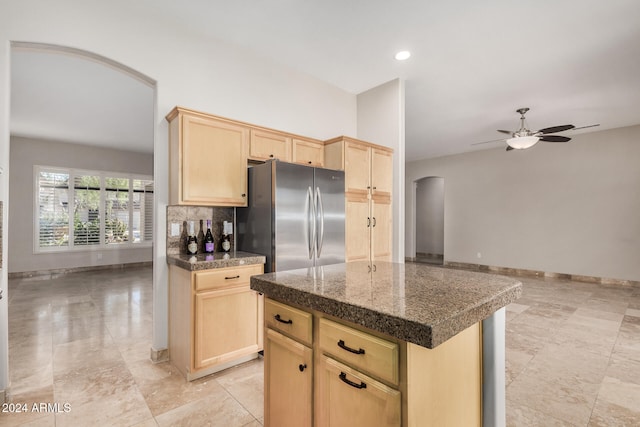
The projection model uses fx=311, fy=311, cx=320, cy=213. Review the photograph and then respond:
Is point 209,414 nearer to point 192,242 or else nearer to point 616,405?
point 192,242

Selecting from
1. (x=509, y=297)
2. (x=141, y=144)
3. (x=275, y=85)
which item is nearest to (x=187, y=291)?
(x=509, y=297)

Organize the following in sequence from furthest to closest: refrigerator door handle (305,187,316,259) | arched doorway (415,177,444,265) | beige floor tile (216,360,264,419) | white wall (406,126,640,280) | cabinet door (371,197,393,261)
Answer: arched doorway (415,177,444,265) → white wall (406,126,640,280) → cabinet door (371,197,393,261) → refrigerator door handle (305,187,316,259) → beige floor tile (216,360,264,419)

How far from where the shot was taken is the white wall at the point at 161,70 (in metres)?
2.18

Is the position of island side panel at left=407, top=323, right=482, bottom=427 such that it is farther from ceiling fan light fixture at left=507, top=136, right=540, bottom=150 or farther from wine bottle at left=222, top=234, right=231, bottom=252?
ceiling fan light fixture at left=507, top=136, right=540, bottom=150

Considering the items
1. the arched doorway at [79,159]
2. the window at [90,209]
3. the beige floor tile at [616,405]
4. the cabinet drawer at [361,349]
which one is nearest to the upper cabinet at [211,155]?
the arched doorway at [79,159]

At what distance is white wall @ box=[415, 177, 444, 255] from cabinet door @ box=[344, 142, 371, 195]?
6879 mm

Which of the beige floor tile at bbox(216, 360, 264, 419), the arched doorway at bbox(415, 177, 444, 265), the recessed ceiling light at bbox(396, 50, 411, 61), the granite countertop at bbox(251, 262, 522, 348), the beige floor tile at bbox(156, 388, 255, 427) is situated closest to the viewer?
the granite countertop at bbox(251, 262, 522, 348)

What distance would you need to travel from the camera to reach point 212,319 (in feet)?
8.03

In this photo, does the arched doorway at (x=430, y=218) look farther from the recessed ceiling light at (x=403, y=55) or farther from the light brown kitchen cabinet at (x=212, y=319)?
the light brown kitchen cabinet at (x=212, y=319)

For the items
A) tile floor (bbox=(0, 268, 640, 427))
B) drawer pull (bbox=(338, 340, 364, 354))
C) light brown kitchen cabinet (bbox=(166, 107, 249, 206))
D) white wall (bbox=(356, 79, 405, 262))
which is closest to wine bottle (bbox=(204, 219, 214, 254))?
light brown kitchen cabinet (bbox=(166, 107, 249, 206))

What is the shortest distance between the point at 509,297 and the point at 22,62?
5.20 metres

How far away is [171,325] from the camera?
2729 mm

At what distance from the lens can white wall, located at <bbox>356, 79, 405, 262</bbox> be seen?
156 inches

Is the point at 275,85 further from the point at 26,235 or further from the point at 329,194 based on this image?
the point at 26,235
